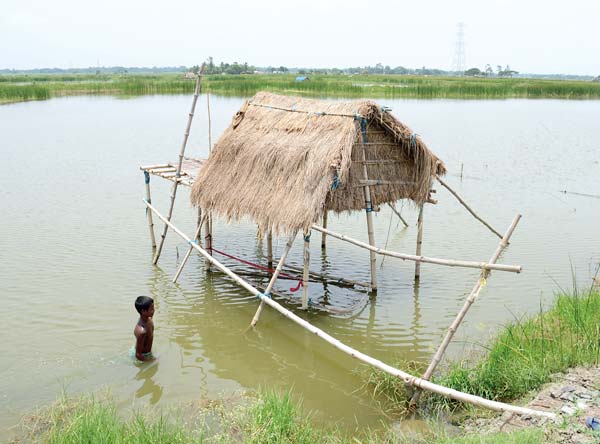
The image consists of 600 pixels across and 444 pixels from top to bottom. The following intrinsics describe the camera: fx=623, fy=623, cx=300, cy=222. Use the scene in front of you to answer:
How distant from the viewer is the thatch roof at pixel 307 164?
8.05 m

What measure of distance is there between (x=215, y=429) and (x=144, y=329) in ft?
5.87

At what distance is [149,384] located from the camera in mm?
7020

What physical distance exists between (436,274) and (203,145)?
50.6ft

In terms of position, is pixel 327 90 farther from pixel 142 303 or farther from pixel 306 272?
pixel 142 303

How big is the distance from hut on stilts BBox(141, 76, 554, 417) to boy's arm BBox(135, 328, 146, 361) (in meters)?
1.47

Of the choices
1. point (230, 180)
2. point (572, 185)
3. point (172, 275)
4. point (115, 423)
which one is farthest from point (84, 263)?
point (572, 185)

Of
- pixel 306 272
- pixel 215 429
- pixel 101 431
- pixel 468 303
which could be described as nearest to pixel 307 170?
pixel 306 272

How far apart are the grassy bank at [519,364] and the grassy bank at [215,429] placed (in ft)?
2.25

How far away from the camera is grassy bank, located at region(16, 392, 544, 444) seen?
16.5 ft

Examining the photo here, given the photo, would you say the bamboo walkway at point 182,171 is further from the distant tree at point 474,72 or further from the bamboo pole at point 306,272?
the distant tree at point 474,72

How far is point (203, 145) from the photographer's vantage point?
2417 cm

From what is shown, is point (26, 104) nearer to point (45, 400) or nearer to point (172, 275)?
point (172, 275)

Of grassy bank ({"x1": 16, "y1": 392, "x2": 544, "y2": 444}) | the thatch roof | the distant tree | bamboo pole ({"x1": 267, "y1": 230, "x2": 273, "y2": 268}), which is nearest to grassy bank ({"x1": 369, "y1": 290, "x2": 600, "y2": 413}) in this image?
grassy bank ({"x1": 16, "y1": 392, "x2": 544, "y2": 444})

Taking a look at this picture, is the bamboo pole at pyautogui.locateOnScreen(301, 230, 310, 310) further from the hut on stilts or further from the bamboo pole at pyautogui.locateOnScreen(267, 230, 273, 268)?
the bamboo pole at pyautogui.locateOnScreen(267, 230, 273, 268)
